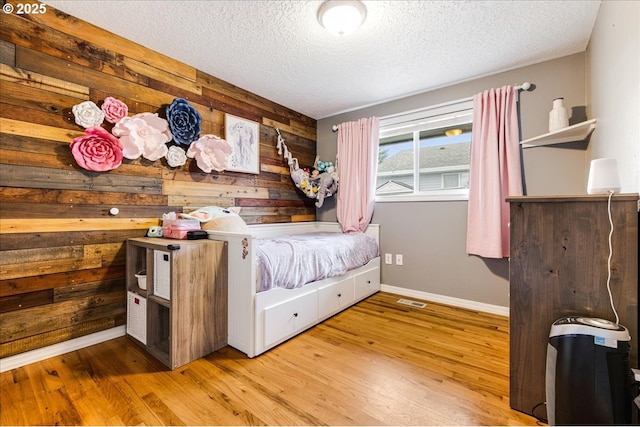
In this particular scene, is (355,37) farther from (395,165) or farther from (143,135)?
(143,135)

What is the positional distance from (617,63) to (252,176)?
283 centimetres

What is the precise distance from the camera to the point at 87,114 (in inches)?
73.3

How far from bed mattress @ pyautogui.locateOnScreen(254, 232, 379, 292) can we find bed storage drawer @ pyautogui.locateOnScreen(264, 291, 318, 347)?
139 millimetres

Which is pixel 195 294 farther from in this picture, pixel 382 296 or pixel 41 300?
pixel 382 296

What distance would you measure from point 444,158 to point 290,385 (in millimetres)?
2556

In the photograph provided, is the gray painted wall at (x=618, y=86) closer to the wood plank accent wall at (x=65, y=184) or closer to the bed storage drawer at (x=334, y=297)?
the bed storage drawer at (x=334, y=297)

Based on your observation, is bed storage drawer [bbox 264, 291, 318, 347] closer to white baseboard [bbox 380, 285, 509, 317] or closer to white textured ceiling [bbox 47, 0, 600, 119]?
white baseboard [bbox 380, 285, 509, 317]

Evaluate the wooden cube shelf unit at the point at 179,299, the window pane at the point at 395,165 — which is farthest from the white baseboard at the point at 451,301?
the wooden cube shelf unit at the point at 179,299

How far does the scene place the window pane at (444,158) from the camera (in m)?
2.81

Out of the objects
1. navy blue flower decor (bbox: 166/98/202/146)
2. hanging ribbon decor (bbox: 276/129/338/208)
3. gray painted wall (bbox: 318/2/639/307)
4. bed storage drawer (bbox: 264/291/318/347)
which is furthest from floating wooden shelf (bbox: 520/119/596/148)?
navy blue flower decor (bbox: 166/98/202/146)

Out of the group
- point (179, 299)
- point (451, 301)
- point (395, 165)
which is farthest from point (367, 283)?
Answer: point (179, 299)

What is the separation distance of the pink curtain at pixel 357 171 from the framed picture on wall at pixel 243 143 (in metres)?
1.07

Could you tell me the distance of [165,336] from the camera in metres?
1.97

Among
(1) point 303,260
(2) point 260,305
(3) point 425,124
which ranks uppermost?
(3) point 425,124
